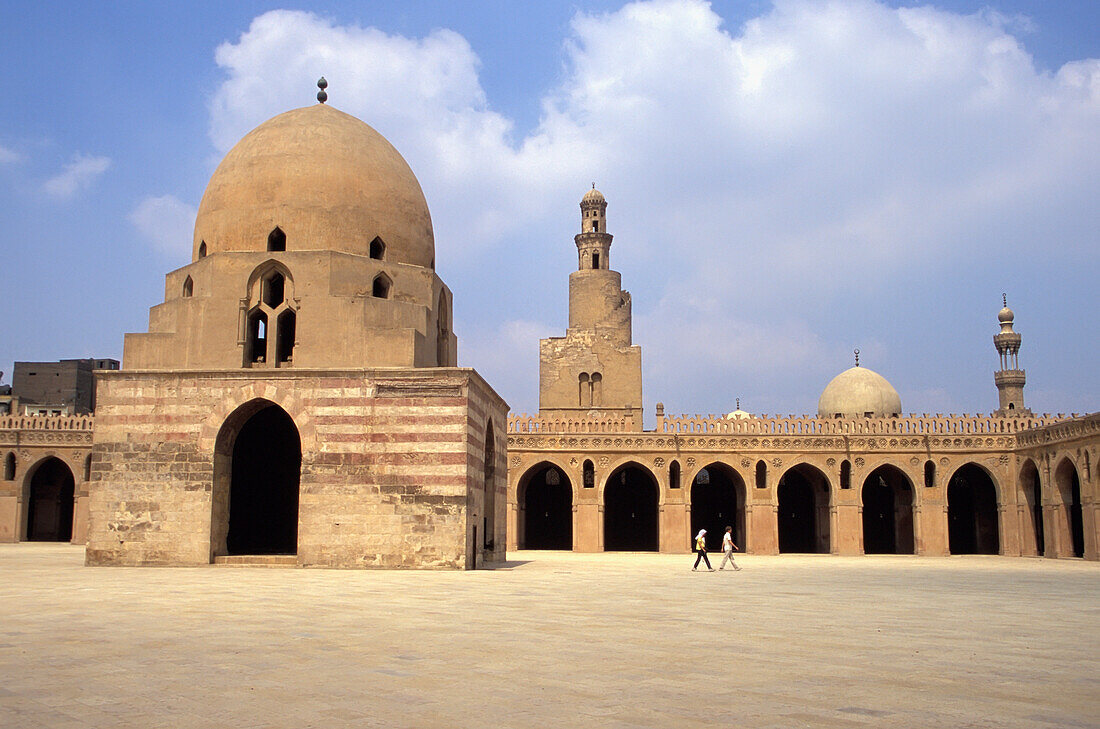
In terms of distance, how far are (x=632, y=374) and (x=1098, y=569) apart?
1997cm

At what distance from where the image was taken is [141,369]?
17.9 metres

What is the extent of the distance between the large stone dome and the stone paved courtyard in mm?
7994

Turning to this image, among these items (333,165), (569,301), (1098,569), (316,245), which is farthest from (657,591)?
(569,301)

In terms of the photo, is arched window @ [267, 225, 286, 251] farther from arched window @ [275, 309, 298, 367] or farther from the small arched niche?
the small arched niche

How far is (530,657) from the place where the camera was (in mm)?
6922

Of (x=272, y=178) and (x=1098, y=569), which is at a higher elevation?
(x=272, y=178)

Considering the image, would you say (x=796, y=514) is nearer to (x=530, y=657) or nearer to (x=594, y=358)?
(x=594, y=358)

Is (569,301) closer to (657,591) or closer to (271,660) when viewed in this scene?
(657,591)

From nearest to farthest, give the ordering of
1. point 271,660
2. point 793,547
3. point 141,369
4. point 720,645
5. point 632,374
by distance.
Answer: point 271,660 < point 720,645 < point 141,369 < point 793,547 < point 632,374

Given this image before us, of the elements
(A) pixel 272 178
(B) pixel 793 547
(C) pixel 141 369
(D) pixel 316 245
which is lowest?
(B) pixel 793 547

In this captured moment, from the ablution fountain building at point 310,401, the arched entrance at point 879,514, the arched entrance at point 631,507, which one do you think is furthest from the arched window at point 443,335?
the arched entrance at point 879,514

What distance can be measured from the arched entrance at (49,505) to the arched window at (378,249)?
2418 centimetres

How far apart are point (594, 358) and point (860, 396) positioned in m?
11.0

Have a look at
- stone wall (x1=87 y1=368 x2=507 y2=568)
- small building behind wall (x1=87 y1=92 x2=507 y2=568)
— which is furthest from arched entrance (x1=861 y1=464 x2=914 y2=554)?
stone wall (x1=87 y1=368 x2=507 y2=568)
